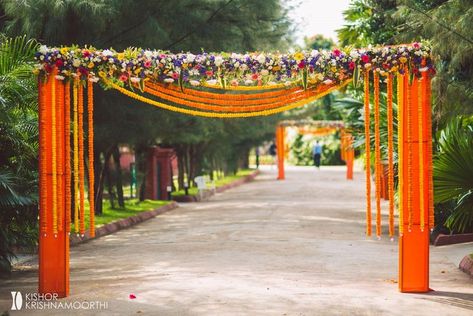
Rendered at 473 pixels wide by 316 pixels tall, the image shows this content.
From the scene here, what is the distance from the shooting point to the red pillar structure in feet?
91.1

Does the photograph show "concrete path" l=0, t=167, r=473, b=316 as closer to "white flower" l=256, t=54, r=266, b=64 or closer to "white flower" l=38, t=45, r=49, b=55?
"white flower" l=256, t=54, r=266, b=64

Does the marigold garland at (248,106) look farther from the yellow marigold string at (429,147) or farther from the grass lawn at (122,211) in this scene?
the grass lawn at (122,211)

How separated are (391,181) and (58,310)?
4354 millimetres

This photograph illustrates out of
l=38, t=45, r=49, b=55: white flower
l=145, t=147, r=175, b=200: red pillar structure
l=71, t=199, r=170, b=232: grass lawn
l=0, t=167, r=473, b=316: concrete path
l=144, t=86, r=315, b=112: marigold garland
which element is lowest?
l=0, t=167, r=473, b=316: concrete path

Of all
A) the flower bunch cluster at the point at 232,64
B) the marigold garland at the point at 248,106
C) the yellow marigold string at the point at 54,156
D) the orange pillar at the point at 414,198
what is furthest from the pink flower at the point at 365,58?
the yellow marigold string at the point at 54,156

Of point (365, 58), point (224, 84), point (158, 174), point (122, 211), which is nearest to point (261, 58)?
point (224, 84)

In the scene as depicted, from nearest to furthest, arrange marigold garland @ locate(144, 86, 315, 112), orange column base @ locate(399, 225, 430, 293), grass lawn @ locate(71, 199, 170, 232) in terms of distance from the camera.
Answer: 1. orange column base @ locate(399, 225, 430, 293)
2. marigold garland @ locate(144, 86, 315, 112)
3. grass lawn @ locate(71, 199, 170, 232)

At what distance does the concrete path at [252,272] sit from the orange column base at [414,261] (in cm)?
20

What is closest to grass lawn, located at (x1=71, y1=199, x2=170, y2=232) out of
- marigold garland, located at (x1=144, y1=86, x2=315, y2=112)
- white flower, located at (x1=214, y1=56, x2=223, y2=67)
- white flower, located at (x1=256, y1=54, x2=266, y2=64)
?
marigold garland, located at (x1=144, y1=86, x2=315, y2=112)

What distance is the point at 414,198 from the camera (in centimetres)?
1058

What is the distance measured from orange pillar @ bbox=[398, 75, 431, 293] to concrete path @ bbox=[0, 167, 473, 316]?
12.6 inches

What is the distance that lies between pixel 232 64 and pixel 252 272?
3081mm

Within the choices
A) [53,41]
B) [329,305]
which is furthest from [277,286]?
[53,41]

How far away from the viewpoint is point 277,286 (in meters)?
10.8
